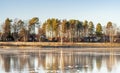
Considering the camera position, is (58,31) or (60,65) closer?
(60,65)

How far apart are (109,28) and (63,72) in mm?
97390

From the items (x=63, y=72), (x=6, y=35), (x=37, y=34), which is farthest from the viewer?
(x=37, y=34)

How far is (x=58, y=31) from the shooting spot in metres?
112

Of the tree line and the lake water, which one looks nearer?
the lake water

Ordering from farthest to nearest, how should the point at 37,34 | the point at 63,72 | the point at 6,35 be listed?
the point at 37,34
the point at 6,35
the point at 63,72

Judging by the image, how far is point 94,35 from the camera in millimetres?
121750

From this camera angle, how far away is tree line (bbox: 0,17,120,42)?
109 metres

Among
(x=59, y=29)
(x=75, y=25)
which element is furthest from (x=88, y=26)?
(x=59, y=29)

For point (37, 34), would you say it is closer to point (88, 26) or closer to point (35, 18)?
point (35, 18)

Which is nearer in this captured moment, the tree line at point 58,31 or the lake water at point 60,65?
the lake water at point 60,65

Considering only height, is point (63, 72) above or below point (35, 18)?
below

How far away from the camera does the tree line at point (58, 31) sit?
358 ft

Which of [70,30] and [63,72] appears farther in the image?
[70,30]

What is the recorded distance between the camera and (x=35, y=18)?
361 feet
